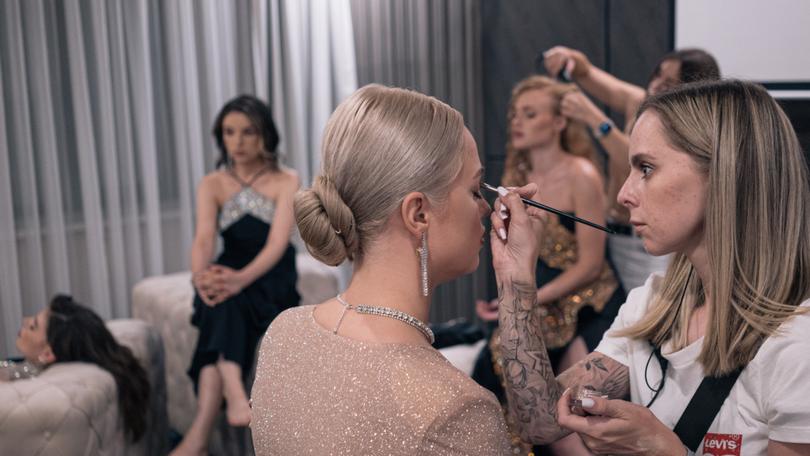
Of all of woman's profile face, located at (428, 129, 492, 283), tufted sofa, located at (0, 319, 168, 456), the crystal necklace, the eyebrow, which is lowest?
tufted sofa, located at (0, 319, 168, 456)

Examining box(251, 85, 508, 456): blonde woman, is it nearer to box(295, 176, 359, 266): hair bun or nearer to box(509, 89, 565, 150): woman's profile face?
box(295, 176, 359, 266): hair bun

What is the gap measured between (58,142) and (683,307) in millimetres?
3227

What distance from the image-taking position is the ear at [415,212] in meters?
1.18

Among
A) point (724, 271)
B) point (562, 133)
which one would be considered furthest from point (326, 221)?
point (562, 133)

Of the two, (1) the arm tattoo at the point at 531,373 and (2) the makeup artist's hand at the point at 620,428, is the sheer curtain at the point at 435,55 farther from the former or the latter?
(2) the makeup artist's hand at the point at 620,428

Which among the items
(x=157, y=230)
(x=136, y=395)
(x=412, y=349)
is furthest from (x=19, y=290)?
(x=412, y=349)

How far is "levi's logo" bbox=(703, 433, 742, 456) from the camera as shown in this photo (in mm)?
1218

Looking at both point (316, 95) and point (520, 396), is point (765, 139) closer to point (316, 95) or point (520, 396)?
point (520, 396)

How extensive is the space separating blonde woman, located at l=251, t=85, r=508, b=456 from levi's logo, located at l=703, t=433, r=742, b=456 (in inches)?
13.9

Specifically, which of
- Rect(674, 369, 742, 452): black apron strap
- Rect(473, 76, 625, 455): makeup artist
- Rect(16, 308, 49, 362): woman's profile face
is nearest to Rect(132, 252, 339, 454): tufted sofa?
Rect(16, 308, 49, 362): woman's profile face

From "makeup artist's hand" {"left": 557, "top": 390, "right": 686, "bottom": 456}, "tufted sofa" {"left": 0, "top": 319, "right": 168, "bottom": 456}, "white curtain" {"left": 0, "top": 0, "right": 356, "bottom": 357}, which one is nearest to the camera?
"makeup artist's hand" {"left": 557, "top": 390, "right": 686, "bottom": 456}

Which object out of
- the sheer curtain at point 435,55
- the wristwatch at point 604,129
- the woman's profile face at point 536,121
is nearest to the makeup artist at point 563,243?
the woman's profile face at point 536,121

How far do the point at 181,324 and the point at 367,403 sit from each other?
241 cm

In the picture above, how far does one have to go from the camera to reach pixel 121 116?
3967 mm
